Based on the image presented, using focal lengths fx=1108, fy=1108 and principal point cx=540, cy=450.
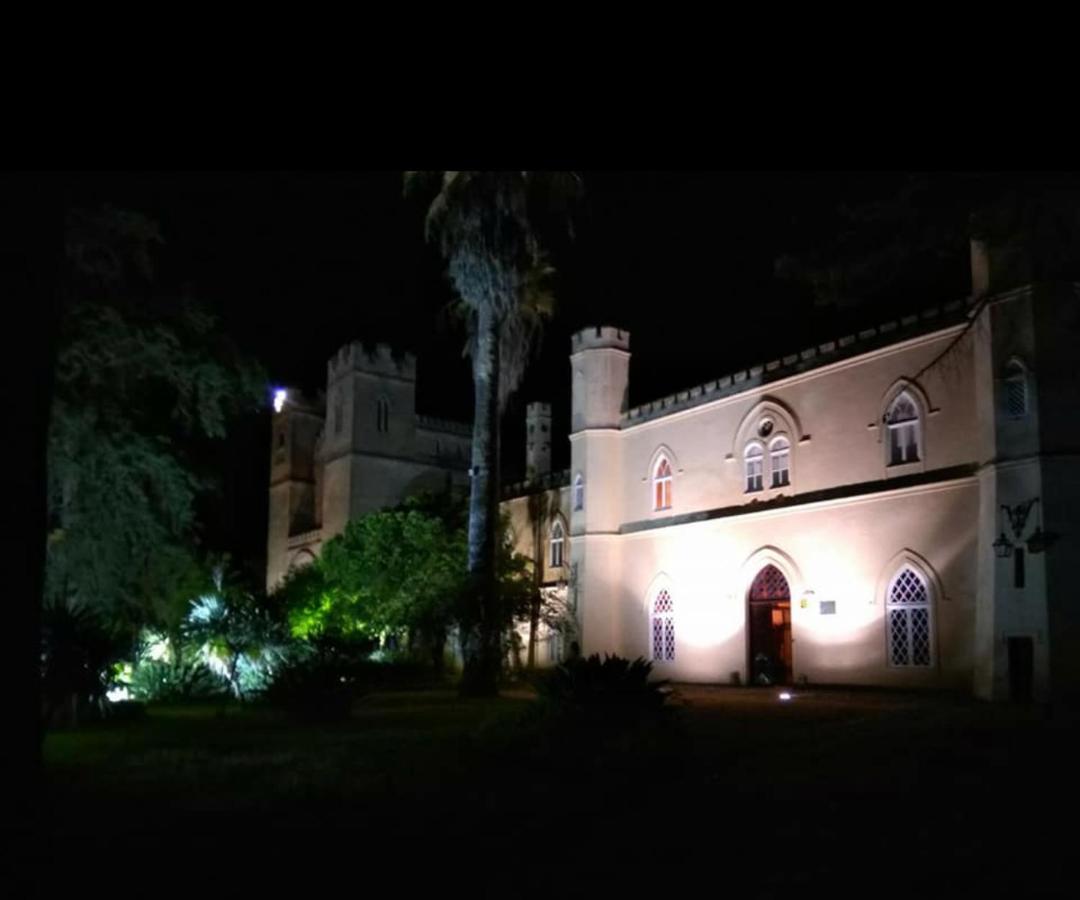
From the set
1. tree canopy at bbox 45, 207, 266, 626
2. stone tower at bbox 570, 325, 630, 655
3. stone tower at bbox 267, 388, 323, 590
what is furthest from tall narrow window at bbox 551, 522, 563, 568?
stone tower at bbox 267, 388, 323, 590

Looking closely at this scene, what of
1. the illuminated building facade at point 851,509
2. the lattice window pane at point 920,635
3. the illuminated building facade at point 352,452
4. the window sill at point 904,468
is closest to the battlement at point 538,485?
the illuminated building facade at point 851,509

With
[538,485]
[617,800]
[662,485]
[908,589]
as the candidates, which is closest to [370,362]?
[538,485]

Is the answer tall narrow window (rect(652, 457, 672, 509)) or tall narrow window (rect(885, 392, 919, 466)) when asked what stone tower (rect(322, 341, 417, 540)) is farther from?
tall narrow window (rect(885, 392, 919, 466))

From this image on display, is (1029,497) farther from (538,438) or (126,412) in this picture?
(538,438)

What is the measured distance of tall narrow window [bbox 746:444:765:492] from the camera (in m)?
28.4

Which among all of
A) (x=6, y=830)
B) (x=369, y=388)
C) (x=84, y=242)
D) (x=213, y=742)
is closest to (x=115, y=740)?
(x=213, y=742)

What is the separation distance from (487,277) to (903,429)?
9.77 m

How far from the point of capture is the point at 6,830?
7070 mm

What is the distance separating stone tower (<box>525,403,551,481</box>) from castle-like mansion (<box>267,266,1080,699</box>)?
362 cm

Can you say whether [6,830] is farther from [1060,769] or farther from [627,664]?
[1060,769]

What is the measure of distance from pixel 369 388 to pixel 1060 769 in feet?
124

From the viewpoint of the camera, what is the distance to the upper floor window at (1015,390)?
2088 centimetres

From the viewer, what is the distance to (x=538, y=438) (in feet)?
141

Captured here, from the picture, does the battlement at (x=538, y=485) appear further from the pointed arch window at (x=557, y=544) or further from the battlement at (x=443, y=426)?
the battlement at (x=443, y=426)
